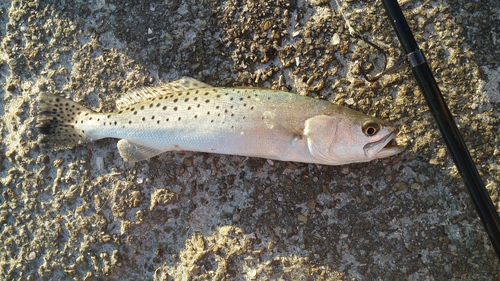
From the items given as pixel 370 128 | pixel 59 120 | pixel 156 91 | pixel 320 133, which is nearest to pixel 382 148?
pixel 370 128

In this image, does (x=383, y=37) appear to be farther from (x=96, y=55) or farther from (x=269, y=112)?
(x=96, y=55)

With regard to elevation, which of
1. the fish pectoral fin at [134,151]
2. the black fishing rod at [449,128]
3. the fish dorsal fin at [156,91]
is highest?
the fish dorsal fin at [156,91]

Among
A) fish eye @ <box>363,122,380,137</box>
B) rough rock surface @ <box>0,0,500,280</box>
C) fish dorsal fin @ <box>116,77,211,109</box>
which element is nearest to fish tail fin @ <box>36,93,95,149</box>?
rough rock surface @ <box>0,0,500,280</box>

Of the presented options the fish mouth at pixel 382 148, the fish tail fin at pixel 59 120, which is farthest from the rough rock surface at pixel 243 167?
the fish mouth at pixel 382 148

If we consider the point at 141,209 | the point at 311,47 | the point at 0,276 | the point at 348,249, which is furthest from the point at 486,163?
the point at 0,276

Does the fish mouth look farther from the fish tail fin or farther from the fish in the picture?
the fish tail fin

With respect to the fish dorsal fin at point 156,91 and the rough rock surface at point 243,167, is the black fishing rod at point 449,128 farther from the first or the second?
the fish dorsal fin at point 156,91
